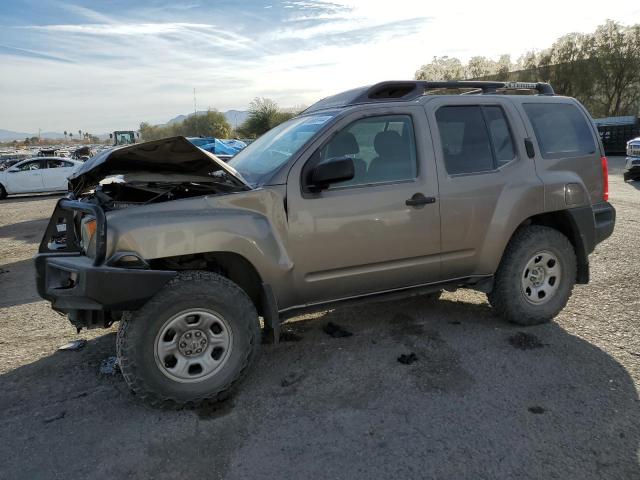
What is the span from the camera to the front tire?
3.02m

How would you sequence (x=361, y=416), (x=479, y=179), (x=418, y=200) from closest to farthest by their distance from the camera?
(x=361, y=416) < (x=418, y=200) < (x=479, y=179)

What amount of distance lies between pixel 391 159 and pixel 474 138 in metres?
0.86

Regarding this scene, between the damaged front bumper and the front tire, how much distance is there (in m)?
0.11

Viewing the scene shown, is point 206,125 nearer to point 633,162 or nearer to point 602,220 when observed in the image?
point 633,162

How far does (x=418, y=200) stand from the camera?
148 inches

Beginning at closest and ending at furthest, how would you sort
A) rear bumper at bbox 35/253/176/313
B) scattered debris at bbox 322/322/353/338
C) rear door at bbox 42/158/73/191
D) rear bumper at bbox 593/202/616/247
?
rear bumper at bbox 35/253/176/313, scattered debris at bbox 322/322/353/338, rear bumper at bbox 593/202/616/247, rear door at bbox 42/158/73/191

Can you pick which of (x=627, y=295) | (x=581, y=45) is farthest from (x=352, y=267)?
(x=581, y=45)

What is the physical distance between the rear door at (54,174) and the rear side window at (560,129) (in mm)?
19241

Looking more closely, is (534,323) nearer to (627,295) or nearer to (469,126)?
(627,295)

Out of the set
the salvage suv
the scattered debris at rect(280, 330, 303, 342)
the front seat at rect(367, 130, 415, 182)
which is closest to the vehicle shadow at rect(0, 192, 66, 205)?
the salvage suv

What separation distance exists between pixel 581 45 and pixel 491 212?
158 feet

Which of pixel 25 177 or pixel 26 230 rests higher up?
pixel 25 177

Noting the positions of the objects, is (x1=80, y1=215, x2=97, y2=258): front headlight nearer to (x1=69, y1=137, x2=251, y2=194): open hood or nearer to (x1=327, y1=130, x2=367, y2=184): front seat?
(x1=69, y1=137, x2=251, y2=194): open hood

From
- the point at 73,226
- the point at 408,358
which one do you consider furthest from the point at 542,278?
the point at 73,226
